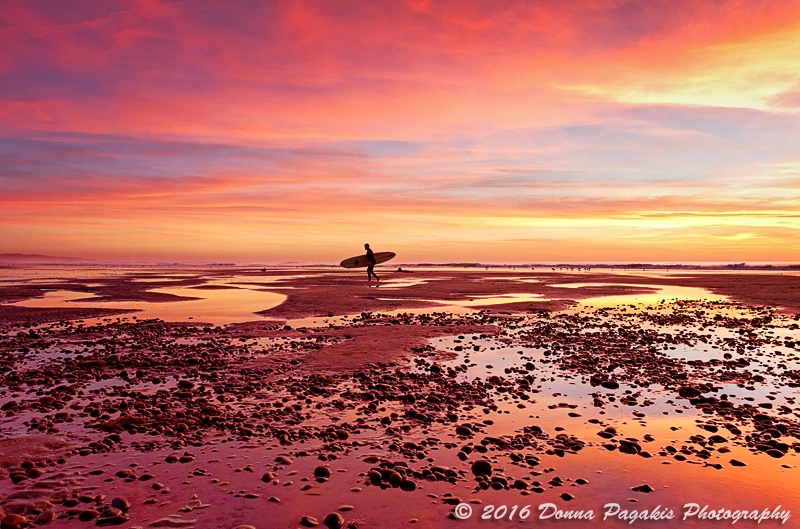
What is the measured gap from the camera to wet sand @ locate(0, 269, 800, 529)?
723 centimetres

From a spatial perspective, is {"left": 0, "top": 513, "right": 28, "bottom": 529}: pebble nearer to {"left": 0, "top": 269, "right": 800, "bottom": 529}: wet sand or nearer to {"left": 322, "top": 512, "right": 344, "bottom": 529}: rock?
{"left": 0, "top": 269, "right": 800, "bottom": 529}: wet sand

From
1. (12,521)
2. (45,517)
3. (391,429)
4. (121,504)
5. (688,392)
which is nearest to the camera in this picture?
(12,521)

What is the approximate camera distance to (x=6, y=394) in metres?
12.9

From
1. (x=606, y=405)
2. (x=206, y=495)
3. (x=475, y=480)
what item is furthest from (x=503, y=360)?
(x=206, y=495)

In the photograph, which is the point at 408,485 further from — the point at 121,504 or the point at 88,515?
the point at 88,515

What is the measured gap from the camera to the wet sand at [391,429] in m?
7.23

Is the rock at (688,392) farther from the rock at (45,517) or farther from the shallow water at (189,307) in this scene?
the shallow water at (189,307)

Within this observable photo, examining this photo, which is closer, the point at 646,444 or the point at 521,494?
the point at 521,494

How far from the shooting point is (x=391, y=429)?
10398 mm

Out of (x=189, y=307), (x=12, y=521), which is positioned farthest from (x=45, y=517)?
(x=189, y=307)

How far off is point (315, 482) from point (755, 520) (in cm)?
634

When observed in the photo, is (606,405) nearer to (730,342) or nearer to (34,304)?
(730,342)

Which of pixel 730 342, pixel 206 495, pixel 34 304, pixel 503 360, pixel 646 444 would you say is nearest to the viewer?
pixel 206 495

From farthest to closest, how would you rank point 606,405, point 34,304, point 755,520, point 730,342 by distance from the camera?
point 34,304, point 730,342, point 606,405, point 755,520
